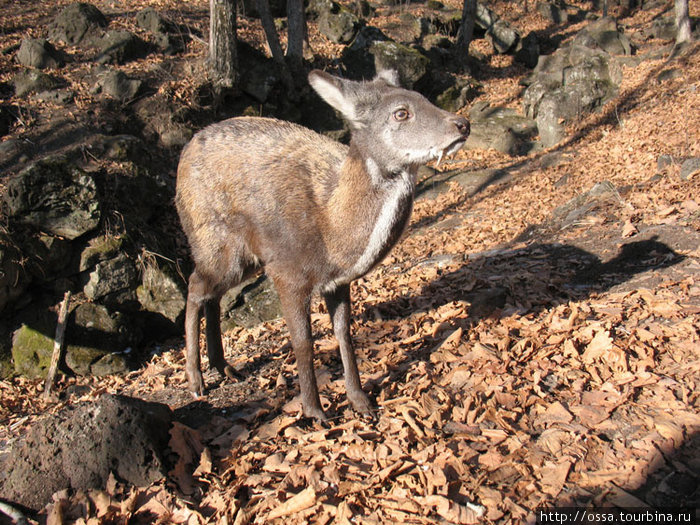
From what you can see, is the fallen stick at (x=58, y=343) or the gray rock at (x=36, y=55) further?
the gray rock at (x=36, y=55)

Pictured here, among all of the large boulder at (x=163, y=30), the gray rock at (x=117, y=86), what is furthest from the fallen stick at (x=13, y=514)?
the large boulder at (x=163, y=30)

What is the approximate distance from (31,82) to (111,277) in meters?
5.59

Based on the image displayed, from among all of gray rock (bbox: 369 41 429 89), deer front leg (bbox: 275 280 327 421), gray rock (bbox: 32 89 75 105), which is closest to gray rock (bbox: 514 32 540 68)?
gray rock (bbox: 369 41 429 89)

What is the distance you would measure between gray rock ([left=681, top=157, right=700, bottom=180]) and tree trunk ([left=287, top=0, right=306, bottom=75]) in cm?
1028

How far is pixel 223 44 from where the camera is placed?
→ 12.0 m

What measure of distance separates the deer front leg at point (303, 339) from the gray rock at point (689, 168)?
692 cm

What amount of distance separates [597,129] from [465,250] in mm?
8586

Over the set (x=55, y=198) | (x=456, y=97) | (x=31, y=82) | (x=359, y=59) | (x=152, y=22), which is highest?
(x=152, y=22)

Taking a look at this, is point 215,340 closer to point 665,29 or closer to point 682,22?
point 682,22

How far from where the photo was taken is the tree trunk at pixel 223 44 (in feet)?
38.2

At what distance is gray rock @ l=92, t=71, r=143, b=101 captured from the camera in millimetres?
11172

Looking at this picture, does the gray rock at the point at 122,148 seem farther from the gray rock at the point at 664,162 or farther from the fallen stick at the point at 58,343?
the gray rock at the point at 664,162

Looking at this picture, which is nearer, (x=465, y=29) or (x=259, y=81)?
(x=259, y=81)

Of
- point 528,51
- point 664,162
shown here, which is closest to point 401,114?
point 664,162
